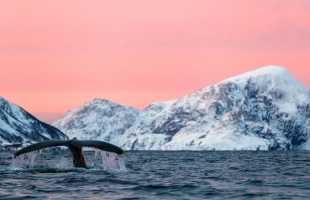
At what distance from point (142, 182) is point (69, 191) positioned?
930 centimetres

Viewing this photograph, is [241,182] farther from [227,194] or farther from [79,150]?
[79,150]

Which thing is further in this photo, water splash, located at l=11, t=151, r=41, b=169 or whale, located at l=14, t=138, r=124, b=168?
water splash, located at l=11, t=151, r=41, b=169

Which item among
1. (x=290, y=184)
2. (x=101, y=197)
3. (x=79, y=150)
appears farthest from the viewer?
(x=79, y=150)

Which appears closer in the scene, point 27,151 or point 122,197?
point 122,197

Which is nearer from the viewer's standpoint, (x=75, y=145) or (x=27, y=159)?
(x=75, y=145)

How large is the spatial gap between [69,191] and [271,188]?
12.1m

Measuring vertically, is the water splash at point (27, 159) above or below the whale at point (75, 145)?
below

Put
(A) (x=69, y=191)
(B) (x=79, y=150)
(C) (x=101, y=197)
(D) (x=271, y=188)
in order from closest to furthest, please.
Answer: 1. (C) (x=101, y=197)
2. (A) (x=69, y=191)
3. (D) (x=271, y=188)
4. (B) (x=79, y=150)

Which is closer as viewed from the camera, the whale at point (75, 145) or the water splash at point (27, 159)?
the whale at point (75, 145)

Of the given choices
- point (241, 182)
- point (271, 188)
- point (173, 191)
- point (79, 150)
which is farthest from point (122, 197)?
point (79, 150)

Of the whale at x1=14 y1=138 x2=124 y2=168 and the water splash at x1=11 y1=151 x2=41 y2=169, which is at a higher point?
the whale at x1=14 y1=138 x2=124 y2=168

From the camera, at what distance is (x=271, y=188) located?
4388 cm

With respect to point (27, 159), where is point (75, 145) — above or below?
above

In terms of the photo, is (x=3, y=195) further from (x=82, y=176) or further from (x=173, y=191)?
(x=82, y=176)
